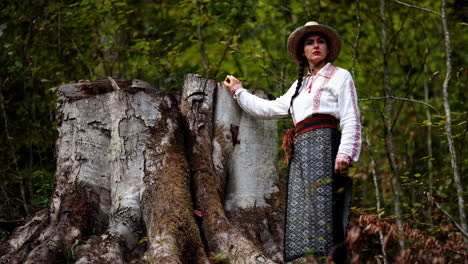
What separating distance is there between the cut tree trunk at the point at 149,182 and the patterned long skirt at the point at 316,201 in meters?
0.37

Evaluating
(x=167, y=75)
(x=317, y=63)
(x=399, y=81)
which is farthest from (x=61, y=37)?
(x=399, y=81)

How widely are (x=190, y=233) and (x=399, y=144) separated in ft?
19.7

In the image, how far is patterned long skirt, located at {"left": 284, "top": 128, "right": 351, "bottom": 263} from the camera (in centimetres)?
380

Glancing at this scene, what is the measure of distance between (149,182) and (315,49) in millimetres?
1863

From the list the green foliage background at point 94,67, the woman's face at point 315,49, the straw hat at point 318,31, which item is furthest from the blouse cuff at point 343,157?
the green foliage background at point 94,67

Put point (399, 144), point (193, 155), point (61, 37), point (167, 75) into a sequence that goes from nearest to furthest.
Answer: point (193, 155)
point (167, 75)
point (61, 37)
point (399, 144)

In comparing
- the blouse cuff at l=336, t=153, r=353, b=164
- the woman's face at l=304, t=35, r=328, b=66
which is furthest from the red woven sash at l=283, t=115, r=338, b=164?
the woman's face at l=304, t=35, r=328, b=66

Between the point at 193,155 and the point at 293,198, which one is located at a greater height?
the point at 193,155

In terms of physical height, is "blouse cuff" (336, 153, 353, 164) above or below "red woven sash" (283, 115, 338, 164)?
below

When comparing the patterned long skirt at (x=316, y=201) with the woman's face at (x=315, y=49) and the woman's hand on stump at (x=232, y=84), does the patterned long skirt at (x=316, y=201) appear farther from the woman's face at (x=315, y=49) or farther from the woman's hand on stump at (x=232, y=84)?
the woman's hand on stump at (x=232, y=84)

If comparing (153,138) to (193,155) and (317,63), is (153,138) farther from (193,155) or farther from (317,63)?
(317,63)

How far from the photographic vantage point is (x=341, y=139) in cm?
389

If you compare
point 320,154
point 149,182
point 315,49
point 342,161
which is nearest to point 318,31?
point 315,49

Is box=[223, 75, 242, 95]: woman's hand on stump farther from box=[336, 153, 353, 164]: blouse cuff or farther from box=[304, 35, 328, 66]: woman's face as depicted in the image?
box=[336, 153, 353, 164]: blouse cuff
